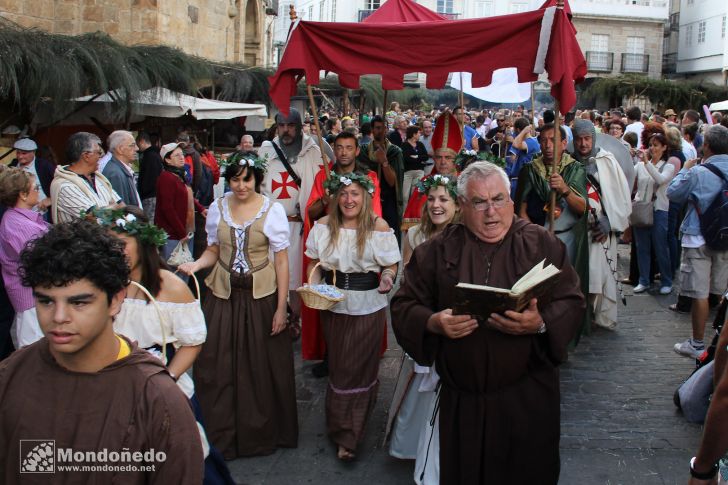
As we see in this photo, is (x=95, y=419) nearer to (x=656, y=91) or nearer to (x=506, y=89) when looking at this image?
(x=506, y=89)

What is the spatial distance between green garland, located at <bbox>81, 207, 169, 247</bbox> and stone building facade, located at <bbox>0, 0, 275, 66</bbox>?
1216cm

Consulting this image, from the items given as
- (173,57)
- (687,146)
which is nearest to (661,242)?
(687,146)

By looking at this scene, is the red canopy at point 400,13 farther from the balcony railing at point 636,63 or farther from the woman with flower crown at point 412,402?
the balcony railing at point 636,63

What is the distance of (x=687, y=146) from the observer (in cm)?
1000

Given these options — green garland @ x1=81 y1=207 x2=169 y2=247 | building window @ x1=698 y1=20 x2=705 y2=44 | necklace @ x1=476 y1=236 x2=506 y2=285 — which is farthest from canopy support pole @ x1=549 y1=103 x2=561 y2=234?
building window @ x1=698 y1=20 x2=705 y2=44

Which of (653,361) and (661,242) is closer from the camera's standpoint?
(653,361)

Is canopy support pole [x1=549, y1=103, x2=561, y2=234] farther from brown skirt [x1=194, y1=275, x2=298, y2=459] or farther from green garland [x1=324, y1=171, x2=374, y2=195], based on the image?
brown skirt [x1=194, y1=275, x2=298, y2=459]

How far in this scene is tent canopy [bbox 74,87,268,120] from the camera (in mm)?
11102

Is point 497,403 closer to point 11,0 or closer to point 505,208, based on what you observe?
point 505,208

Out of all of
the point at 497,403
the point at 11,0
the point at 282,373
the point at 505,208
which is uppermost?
the point at 11,0

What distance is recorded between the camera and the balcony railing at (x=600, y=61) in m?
52.1

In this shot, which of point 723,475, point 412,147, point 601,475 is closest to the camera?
point 723,475

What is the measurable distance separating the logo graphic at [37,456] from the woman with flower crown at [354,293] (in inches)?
115

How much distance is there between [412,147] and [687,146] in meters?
3.94
